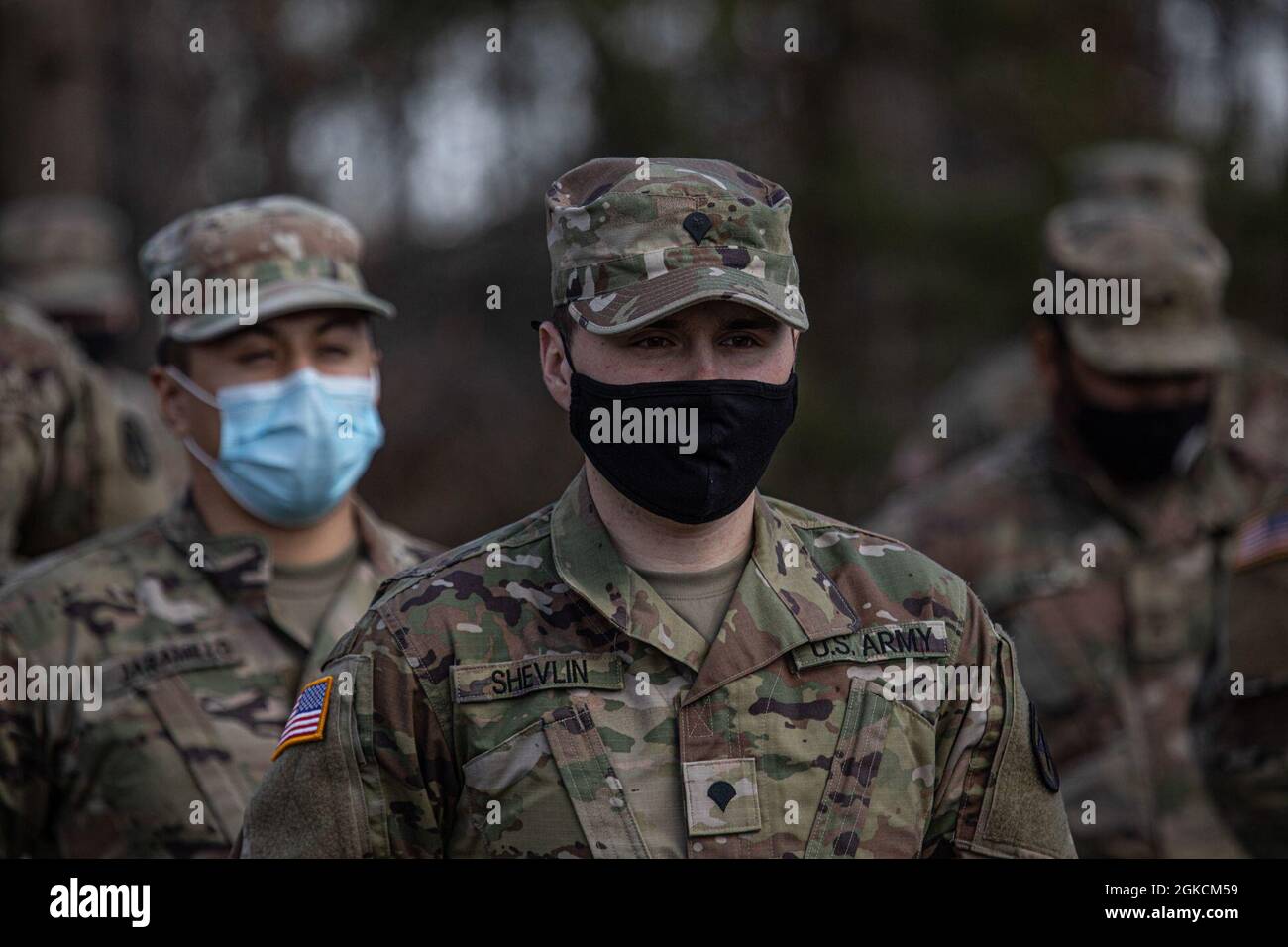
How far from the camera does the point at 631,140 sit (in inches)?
577

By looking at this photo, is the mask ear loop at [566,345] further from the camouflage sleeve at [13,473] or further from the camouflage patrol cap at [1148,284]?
the camouflage patrol cap at [1148,284]

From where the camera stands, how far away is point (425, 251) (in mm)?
15781

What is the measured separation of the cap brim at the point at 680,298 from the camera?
319cm

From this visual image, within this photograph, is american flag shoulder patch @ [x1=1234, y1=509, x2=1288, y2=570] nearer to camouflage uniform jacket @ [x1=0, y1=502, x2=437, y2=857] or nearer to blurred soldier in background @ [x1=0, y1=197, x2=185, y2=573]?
camouflage uniform jacket @ [x1=0, y1=502, x2=437, y2=857]

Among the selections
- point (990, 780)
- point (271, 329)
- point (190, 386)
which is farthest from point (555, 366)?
point (190, 386)

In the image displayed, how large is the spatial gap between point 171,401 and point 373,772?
2.19 m

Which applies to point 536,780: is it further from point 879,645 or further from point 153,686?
point 153,686

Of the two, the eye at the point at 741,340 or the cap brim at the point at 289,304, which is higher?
the cap brim at the point at 289,304

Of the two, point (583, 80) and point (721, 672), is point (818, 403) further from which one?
point (721, 672)

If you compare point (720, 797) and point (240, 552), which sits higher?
point (240, 552)

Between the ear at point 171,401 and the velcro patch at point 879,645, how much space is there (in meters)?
2.33

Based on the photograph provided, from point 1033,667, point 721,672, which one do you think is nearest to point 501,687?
point 721,672

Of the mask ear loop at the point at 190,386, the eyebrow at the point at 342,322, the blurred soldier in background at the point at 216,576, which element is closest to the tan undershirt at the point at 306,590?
the blurred soldier in background at the point at 216,576

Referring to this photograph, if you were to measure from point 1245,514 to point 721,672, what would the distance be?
168 inches
